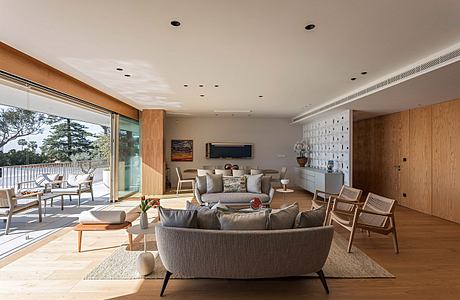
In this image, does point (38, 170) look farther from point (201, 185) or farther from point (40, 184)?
point (201, 185)

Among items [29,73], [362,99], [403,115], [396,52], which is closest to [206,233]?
[396,52]

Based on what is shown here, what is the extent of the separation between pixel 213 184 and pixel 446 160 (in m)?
5.01

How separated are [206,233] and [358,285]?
1.78m

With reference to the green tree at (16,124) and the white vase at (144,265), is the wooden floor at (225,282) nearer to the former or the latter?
the white vase at (144,265)

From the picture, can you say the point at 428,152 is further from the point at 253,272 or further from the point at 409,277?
the point at 253,272

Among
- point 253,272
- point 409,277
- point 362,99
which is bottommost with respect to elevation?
point 409,277

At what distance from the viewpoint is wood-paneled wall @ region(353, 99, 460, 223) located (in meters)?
5.21

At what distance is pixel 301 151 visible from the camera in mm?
9617

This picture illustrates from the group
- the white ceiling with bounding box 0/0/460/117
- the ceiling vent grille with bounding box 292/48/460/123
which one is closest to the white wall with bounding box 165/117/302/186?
the ceiling vent grille with bounding box 292/48/460/123

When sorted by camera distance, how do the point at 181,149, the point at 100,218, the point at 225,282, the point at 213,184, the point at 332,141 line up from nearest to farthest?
the point at 225,282 < the point at 100,218 < the point at 213,184 < the point at 332,141 < the point at 181,149

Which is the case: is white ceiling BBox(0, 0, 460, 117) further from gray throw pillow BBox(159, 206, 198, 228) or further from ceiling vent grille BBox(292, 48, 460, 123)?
gray throw pillow BBox(159, 206, 198, 228)

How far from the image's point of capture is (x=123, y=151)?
24.8ft

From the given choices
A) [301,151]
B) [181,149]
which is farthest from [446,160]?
[181,149]

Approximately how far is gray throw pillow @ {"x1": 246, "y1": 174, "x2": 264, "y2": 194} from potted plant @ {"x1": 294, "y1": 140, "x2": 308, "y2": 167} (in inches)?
156
